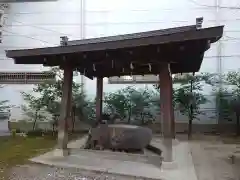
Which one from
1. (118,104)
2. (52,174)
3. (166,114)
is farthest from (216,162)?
(118,104)

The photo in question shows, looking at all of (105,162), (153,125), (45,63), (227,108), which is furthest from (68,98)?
(227,108)

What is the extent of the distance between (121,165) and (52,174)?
66.0 inches

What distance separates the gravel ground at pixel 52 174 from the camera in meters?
6.41

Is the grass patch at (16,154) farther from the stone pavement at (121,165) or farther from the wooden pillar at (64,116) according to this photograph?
the wooden pillar at (64,116)

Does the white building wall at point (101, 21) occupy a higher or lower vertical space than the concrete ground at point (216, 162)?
higher

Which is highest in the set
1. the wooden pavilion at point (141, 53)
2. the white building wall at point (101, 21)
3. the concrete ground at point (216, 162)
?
the white building wall at point (101, 21)

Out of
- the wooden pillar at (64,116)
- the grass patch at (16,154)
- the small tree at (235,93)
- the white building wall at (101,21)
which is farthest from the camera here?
the white building wall at (101,21)

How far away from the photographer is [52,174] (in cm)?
668

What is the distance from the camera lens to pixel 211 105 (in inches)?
663

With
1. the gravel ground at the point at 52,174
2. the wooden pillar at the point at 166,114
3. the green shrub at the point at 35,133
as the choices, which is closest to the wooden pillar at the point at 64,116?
the gravel ground at the point at 52,174

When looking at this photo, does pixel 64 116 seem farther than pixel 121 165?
Yes

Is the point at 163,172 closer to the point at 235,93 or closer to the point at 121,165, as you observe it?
the point at 121,165

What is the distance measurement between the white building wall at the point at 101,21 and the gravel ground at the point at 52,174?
10.7 meters

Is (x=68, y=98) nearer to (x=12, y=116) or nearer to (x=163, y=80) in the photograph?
(x=163, y=80)
